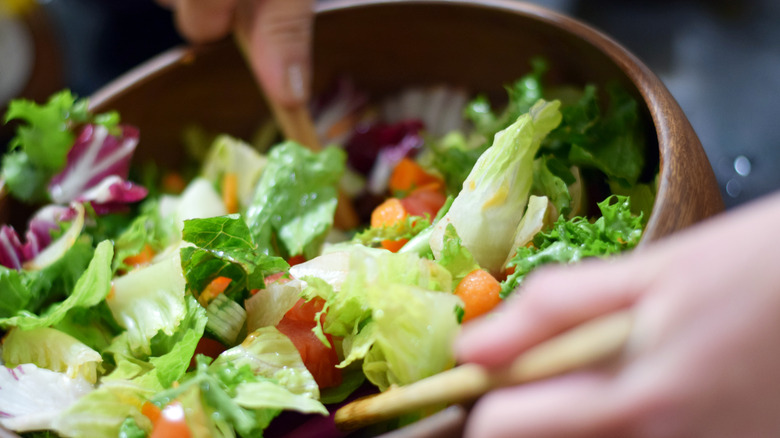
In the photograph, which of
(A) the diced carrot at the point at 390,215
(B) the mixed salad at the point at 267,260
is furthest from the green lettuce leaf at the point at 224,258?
(A) the diced carrot at the point at 390,215

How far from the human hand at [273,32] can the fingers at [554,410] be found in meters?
0.95

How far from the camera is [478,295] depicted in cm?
88

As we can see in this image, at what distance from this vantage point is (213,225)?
3.25 ft

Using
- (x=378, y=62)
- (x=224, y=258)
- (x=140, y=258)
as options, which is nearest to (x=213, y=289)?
(x=224, y=258)

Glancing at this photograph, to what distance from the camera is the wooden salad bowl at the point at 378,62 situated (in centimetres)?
128

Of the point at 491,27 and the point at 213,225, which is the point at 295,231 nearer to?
the point at 213,225

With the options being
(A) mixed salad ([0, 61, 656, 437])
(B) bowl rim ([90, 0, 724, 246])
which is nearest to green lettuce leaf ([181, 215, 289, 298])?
(A) mixed salad ([0, 61, 656, 437])

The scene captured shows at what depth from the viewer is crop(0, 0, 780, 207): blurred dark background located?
1.31m

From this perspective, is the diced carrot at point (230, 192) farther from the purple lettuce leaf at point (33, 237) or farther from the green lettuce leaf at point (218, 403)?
the green lettuce leaf at point (218, 403)

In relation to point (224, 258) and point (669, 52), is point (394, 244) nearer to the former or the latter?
point (224, 258)

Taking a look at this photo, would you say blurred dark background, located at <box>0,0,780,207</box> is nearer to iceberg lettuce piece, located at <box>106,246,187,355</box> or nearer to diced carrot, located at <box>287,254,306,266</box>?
diced carrot, located at <box>287,254,306,266</box>

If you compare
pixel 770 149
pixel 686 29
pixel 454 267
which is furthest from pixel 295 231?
pixel 686 29

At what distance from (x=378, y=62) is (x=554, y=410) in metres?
1.22

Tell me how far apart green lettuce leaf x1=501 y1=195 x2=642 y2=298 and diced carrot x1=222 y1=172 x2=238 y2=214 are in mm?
715
